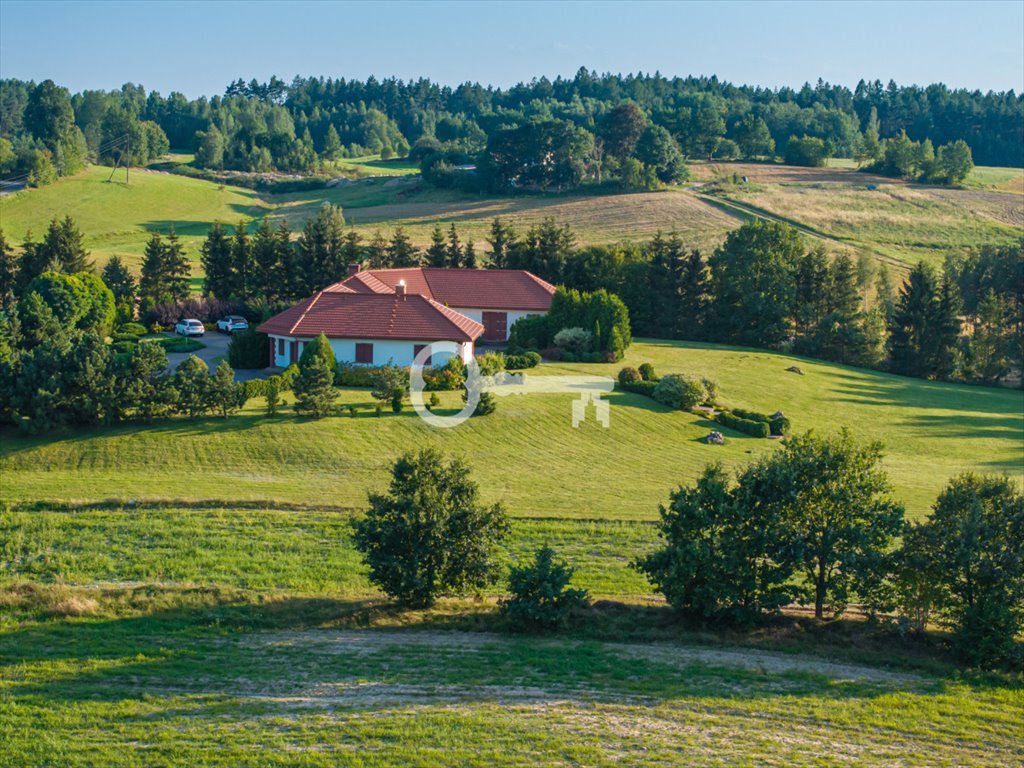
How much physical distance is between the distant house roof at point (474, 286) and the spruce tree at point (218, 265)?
1033 cm

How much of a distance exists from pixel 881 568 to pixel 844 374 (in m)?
39.5

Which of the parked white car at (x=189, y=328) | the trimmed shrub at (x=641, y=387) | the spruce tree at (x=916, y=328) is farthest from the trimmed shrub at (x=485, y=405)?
the spruce tree at (x=916, y=328)

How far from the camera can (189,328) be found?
56.6m

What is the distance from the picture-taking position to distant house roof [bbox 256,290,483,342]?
47.7m

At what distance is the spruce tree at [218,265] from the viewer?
6431 cm

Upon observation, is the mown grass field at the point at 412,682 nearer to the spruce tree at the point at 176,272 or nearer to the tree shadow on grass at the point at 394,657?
the tree shadow on grass at the point at 394,657

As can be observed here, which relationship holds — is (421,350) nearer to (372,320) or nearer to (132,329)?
(372,320)

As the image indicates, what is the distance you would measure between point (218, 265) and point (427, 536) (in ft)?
154

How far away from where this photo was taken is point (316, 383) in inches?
1542

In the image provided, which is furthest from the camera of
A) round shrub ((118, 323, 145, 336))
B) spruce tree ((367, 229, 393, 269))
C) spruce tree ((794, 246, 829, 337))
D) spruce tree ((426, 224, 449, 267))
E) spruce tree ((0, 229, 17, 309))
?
spruce tree ((426, 224, 449, 267))

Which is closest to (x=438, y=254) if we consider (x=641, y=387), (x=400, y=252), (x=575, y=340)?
(x=400, y=252)

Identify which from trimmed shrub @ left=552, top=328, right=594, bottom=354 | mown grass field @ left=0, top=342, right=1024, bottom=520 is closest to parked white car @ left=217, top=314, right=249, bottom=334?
mown grass field @ left=0, top=342, right=1024, bottom=520

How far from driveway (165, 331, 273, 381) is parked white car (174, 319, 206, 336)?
0.50m

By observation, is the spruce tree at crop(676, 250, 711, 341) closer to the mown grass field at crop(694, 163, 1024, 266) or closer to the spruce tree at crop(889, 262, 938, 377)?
the spruce tree at crop(889, 262, 938, 377)
